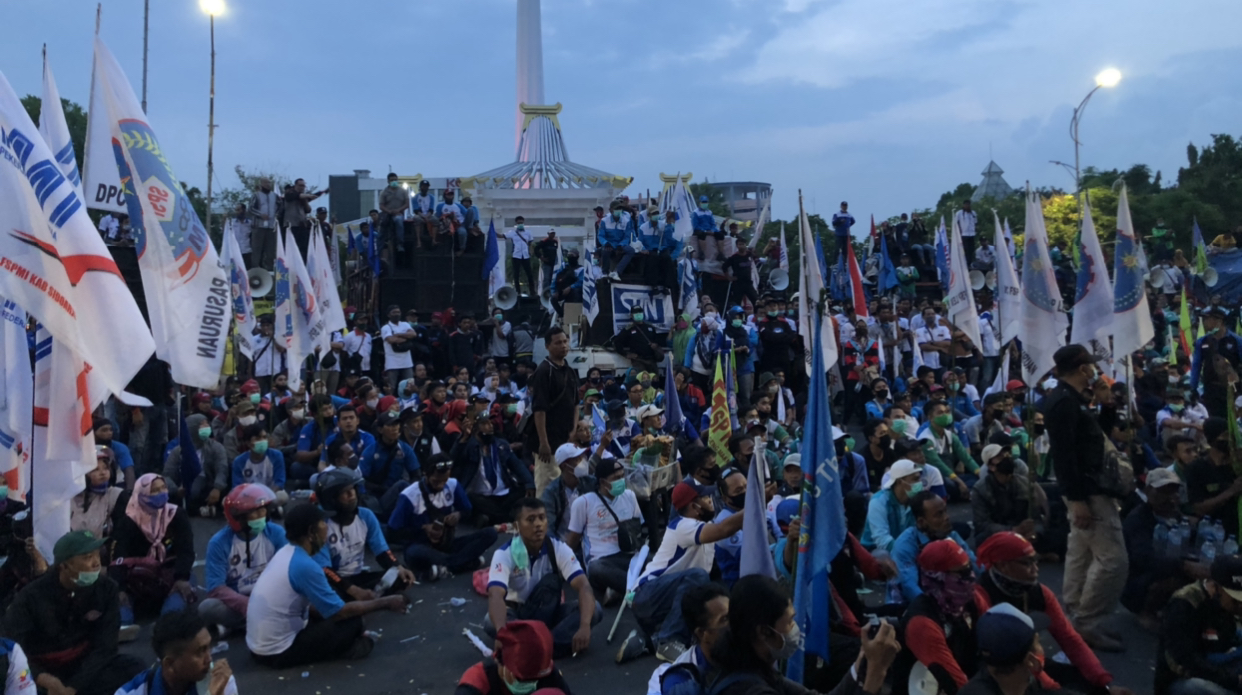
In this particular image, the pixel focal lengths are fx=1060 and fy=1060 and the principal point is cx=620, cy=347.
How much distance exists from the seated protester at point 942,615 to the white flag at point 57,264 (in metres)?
4.05

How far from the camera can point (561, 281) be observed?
21.5 metres

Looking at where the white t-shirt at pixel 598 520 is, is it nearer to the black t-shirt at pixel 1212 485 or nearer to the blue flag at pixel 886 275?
the black t-shirt at pixel 1212 485

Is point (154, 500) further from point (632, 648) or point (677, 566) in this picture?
point (677, 566)

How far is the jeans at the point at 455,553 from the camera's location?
356 inches

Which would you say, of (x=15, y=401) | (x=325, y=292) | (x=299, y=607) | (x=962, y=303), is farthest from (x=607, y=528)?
(x=962, y=303)

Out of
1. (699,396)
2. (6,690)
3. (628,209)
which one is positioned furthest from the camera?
(628,209)

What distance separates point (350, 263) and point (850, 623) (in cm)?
2229

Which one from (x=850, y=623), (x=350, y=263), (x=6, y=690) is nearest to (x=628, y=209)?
(x=350, y=263)

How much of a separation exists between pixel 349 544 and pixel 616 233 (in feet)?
42.6

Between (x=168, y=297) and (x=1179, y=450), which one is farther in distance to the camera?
(x=1179, y=450)

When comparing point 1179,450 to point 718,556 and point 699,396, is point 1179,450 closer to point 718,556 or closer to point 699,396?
point 718,556

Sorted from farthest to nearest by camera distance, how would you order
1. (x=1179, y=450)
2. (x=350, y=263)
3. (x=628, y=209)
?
(x=350, y=263) → (x=628, y=209) → (x=1179, y=450)

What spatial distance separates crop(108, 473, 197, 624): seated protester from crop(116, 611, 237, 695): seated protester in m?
3.45

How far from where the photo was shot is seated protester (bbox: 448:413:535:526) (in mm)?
10867
